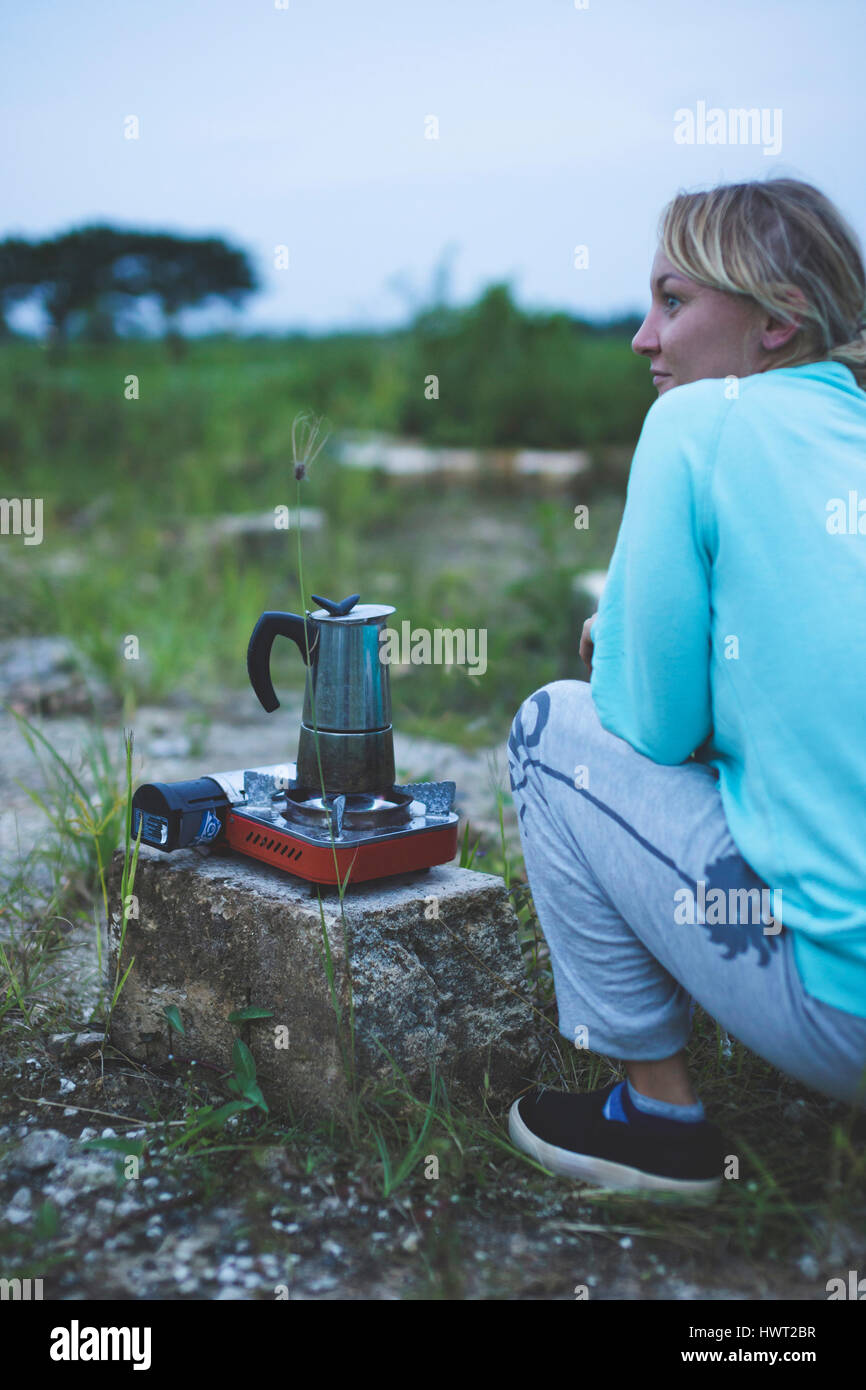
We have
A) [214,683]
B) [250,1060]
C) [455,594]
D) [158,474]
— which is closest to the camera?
[250,1060]

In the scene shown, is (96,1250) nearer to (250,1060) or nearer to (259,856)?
(250,1060)

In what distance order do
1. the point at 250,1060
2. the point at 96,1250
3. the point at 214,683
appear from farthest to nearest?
the point at 214,683 < the point at 250,1060 < the point at 96,1250

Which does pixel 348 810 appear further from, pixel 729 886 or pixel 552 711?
pixel 729 886

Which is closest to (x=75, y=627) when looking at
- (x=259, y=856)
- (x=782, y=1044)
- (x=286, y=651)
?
(x=286, y=651)

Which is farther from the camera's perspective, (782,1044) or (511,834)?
(511,834)

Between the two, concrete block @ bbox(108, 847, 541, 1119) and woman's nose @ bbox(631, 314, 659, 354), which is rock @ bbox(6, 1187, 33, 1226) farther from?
woman's nose @ bbox(631, 314, 659, 354)

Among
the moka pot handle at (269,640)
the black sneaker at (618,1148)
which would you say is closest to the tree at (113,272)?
the moka pot handle at (269,640)

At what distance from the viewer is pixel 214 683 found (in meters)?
4.80

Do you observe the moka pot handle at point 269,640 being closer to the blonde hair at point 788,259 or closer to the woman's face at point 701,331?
the woman's face at point 701,331

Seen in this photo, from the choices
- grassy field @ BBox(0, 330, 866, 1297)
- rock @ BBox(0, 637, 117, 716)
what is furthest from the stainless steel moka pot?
rock @ BBox(0, 637, 117, 716)

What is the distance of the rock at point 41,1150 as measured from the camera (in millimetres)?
1780

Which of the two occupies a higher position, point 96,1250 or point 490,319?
point 490,319
